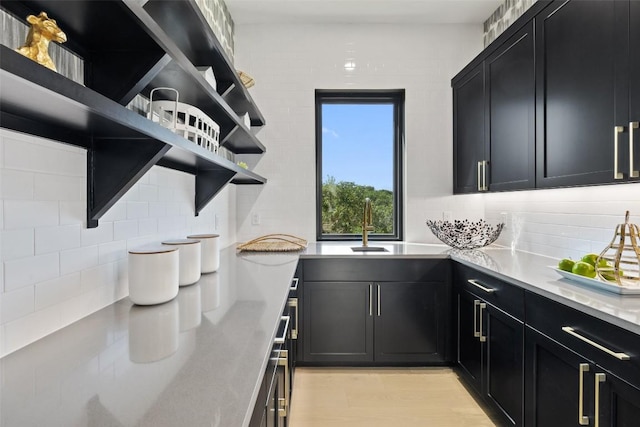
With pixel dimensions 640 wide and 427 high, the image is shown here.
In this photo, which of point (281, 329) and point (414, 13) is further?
point (414, 13)

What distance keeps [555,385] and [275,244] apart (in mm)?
2005

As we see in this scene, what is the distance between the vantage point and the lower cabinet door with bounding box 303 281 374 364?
107 inches

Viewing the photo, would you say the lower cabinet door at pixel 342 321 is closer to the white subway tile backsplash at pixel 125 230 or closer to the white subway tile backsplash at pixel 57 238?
the white subway tile backsplash at pixel 125 230

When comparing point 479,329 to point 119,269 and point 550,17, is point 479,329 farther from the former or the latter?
point 119,269

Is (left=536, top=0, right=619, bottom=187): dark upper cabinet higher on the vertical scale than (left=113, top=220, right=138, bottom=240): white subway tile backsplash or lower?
higher

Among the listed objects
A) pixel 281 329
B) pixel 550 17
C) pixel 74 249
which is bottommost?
pixel 281 329

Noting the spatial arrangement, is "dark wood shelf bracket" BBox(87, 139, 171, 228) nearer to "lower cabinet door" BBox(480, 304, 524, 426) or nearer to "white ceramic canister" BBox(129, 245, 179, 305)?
"white ceramic canister" BBox(129, 245, 179, 305)

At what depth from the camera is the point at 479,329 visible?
2254mm

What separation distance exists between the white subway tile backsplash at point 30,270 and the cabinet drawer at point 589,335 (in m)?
1.71

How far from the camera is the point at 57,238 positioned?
43.3 inches

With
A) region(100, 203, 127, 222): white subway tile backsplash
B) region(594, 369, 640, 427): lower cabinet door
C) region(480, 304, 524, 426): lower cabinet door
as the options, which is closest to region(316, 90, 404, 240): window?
region(480, 304, 524, 426): lower cabinet door

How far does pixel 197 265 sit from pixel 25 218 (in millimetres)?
752

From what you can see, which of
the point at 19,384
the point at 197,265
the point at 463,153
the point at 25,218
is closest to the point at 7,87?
the point at 25,218

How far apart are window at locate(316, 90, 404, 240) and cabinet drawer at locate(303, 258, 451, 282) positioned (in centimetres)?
79
